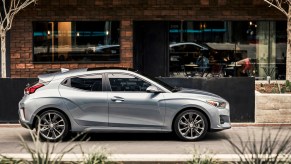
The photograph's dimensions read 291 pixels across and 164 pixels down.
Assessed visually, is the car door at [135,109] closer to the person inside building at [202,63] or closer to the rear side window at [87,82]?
the rear side window at [87,82]

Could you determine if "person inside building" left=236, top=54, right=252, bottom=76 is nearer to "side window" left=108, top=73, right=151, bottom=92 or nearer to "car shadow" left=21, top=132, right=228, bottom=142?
"car shadow" left=21, top=132, right=228, bottom=142

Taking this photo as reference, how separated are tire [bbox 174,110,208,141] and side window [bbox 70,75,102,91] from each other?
5.80ft

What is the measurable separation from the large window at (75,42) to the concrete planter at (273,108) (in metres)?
8.12

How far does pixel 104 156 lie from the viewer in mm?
6797

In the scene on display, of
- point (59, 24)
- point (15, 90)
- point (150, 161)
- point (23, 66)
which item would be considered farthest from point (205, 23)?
point (150, 161)

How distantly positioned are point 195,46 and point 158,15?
6.32 feet

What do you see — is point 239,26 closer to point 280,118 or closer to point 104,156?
point 280,118

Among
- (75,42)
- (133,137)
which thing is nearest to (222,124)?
(133,137)

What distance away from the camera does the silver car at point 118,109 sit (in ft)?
38.8

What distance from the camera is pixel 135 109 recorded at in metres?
11.8

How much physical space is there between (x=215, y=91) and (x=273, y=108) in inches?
58.3

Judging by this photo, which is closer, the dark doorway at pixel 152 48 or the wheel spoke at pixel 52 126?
the wheel spoke at pixel 52 126

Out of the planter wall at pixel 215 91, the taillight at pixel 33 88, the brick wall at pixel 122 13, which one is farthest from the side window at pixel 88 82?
the brick wall at pixel 122 13

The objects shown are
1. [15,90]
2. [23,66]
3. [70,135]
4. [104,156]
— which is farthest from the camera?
[23,66]
